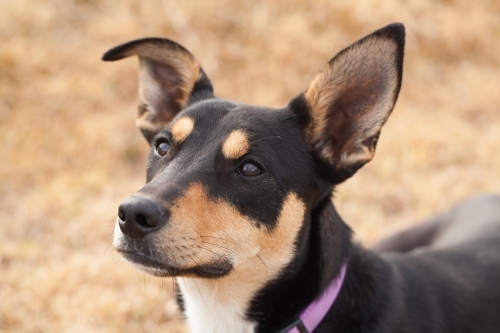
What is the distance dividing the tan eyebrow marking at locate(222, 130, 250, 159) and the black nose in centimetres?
53

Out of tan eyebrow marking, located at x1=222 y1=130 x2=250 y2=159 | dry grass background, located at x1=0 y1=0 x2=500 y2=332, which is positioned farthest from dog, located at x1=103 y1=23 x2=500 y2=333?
dry grass background, located at x1=0 y1=0 x2=500 y2=332

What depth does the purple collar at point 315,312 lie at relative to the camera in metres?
3.04

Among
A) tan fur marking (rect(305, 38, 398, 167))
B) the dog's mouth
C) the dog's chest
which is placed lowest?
the dog's chest

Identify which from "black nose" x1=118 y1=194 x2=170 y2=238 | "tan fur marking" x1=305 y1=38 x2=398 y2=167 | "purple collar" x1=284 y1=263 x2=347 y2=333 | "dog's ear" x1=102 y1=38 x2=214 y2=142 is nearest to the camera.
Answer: "black nose" x1=118 y1=194 x2=170 y2=238

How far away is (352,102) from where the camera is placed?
3209 mm

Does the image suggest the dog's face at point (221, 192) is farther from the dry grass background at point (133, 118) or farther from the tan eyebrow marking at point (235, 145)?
the dry grass background at point (133, 118)

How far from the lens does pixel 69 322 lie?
463cm

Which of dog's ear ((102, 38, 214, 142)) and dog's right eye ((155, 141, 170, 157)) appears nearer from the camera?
dog's right eye ((155, 141, 170, 157))

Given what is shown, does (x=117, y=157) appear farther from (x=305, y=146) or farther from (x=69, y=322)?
(x=305, y=146)

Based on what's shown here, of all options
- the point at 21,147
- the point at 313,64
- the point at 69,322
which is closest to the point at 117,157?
the point at 21,147

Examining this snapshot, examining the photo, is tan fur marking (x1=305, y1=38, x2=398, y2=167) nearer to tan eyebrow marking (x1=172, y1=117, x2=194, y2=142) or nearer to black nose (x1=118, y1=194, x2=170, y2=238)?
tan eyebrow marking (x1=172, y1=117, x2=194, y2=142)

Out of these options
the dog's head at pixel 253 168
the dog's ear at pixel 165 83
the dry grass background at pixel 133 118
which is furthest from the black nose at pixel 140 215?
the dry grass background at pixel 133 118

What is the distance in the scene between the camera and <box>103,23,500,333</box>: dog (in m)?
2.72

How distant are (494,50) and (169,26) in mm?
5800
